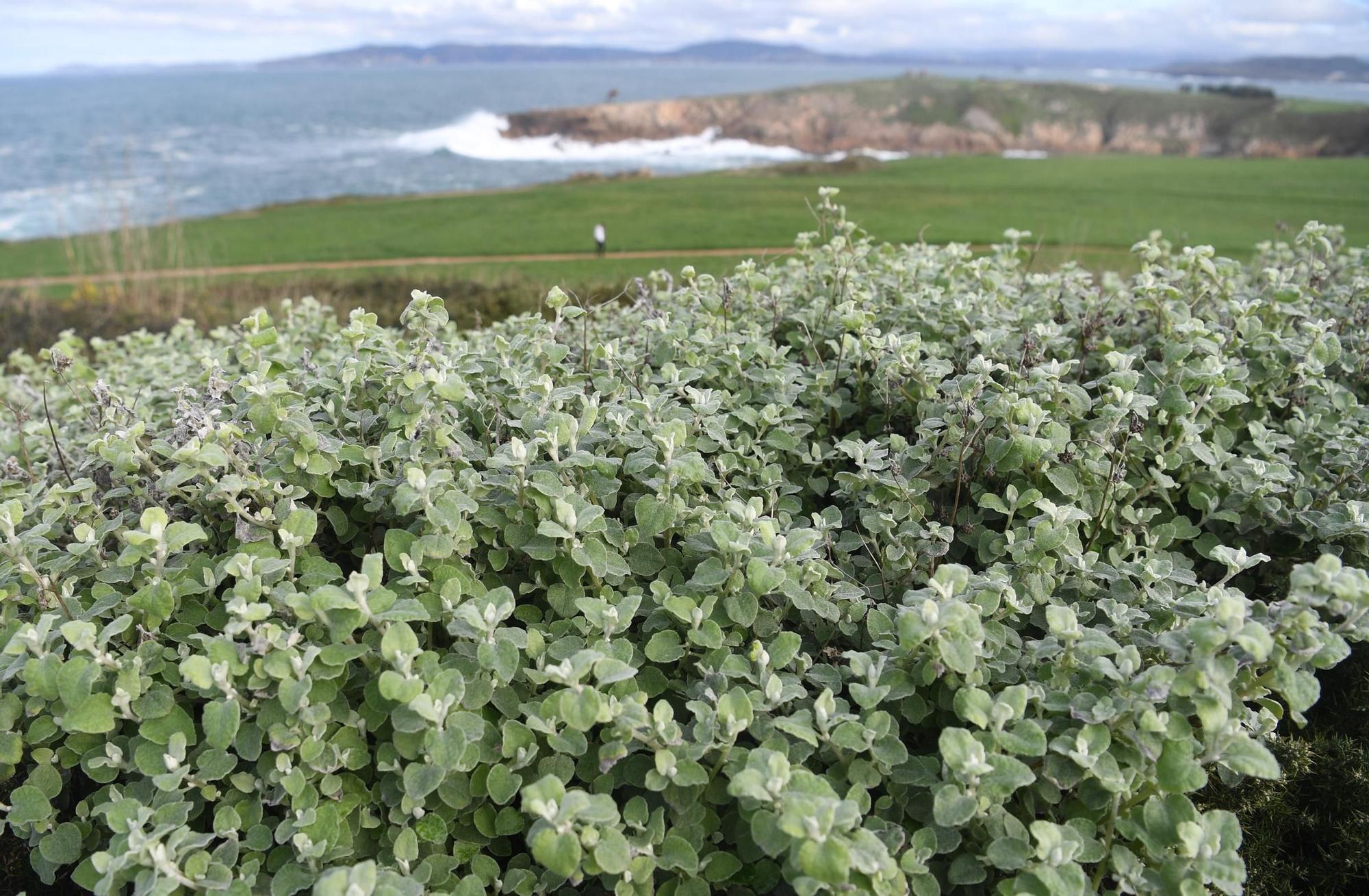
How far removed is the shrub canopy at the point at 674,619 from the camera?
5.85 feet

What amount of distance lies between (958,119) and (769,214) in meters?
64.1

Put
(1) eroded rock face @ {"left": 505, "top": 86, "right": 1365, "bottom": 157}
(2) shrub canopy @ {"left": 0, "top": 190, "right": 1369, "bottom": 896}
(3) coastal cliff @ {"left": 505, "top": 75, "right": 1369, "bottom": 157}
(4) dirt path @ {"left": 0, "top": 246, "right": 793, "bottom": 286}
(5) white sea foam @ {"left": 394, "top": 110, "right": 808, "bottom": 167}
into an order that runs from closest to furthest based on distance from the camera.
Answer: (2) shrub canopy @ {"left": 0, "top": 190, "right": 1369, "bottom": 896}
(4) dirt path @ {"left": 0, "top": 246, "right": 793, "bottom": 286}
(3) coastal cliff @ {"left": 505, "top": 75, "right": 1369, "bottom": 157}
(1) eroded rock face @ {"left": 505, "top": 86, "right": 1365, "bottom": 157}
(5) white sea foam @ {"left": 394, "top": 110, "right": 808, "bottom": 167}

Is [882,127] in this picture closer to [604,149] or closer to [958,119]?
[958,119]

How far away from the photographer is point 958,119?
3182 inches

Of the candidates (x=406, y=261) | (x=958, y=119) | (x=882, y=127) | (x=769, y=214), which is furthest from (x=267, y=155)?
(x=769, y=214)

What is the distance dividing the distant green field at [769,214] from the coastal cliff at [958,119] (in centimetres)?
3944

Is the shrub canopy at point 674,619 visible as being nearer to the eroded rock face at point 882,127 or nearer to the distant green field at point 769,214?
the distant green field at point 769,214

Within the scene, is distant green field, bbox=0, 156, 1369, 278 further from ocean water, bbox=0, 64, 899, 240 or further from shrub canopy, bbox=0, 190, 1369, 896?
shrub canopy, bbox=0, 190, 1369, 896

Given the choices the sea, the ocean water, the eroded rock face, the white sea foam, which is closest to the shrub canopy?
the sea

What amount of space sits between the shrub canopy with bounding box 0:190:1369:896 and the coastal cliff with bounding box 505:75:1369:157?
79492 mm

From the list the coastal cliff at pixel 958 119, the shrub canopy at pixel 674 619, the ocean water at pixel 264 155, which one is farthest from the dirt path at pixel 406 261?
the coastal cliff at pixel 958 119

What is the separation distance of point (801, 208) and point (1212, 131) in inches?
2632

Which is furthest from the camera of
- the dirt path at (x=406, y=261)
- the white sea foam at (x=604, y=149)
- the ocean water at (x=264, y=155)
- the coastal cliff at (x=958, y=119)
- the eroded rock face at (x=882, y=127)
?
the white sea foam at (x=604, y=149)

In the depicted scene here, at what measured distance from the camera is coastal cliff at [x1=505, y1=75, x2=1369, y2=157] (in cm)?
7325
